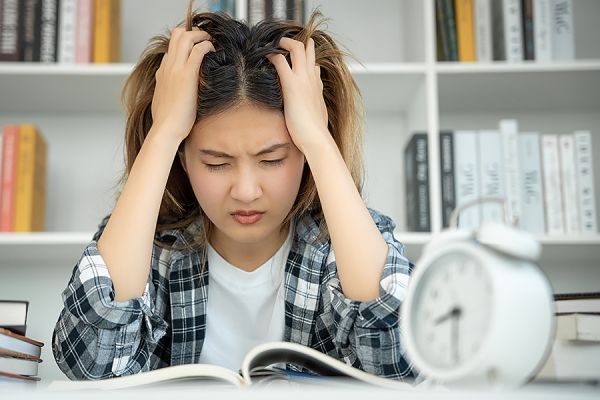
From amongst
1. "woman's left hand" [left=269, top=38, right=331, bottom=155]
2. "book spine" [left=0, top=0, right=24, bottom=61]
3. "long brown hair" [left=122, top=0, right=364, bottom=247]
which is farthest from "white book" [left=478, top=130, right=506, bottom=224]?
"book spine" [left=0, top=0, right=24, bottom=61]

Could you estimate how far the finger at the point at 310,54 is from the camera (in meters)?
1.03

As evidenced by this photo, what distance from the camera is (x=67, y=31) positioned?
163 cm

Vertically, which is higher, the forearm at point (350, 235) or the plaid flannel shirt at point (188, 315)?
the forearm at point (350, 235)

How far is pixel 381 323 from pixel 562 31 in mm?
1170

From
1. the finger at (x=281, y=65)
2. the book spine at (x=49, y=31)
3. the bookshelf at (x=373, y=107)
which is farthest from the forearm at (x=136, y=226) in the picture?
the book spine at (x=49, y=31)

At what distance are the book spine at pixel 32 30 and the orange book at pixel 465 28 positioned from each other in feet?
3.63

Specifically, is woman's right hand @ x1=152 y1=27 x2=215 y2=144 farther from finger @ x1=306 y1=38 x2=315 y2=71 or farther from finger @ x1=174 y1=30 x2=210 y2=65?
finger @ x1=306 y1=38 x2=315 y2=71

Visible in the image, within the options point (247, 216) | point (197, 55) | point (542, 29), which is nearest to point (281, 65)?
point (197, 55)

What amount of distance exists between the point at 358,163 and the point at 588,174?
714 millimetres

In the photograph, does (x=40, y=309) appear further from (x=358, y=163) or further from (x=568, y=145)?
(x=568, y=145)

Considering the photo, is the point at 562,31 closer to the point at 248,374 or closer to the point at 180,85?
the point at 180,85

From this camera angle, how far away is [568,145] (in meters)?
1.58

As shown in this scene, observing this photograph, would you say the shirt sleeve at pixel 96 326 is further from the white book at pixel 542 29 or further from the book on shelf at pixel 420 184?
the white book at pixel 542 29

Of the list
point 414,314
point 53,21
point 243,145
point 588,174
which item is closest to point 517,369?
point 414,314
